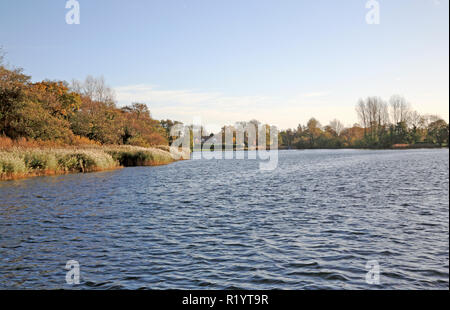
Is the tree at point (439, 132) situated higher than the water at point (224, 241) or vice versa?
the tree at point (439, 132)

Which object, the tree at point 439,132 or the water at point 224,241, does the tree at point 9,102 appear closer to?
the water at point 224,241

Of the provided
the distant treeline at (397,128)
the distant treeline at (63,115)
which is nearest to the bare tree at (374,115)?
the distant treeline at (397,128)

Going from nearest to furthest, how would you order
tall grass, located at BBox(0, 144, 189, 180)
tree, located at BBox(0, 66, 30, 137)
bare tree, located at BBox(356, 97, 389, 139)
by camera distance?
tall grass, located at BBox(0, 144, 189, 180), tree, located at BBox(0, 66, 30, 137), bare tree, located at BBox(356, 97, 389, 139)

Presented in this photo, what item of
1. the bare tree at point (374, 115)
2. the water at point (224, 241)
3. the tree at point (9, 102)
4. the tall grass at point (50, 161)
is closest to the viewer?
the water at point (224, 241)

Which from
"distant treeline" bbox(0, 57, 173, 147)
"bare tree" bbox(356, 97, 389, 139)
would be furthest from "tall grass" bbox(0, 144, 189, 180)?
"bare tree" bbox(356, 97, 389, 139)

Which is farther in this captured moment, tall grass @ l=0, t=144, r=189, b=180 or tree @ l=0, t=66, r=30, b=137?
tree @ l=0, t=66, r=30, b=137

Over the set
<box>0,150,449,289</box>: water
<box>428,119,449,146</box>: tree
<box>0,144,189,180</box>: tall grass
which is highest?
<box>428,119,449,146</box>: tree

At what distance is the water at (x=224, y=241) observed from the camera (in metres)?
7.98

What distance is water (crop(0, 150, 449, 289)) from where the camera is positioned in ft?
26.2

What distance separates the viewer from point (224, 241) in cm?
1094

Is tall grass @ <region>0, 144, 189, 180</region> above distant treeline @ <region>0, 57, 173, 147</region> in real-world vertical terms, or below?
below

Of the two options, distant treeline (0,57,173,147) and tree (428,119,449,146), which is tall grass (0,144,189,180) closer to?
distant treeline (0,57,173,147)

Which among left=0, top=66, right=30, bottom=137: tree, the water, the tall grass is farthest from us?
left=0, top=66, right=30, bottom=137: tree

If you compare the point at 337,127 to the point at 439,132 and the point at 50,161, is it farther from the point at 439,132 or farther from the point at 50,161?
the point at 50,161
